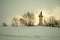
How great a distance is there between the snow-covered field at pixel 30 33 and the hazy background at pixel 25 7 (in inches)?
8.3

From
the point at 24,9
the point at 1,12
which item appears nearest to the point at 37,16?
the point at 24,9

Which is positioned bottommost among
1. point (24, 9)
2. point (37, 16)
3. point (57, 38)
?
point (57, 38)

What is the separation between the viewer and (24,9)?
2.29 meters

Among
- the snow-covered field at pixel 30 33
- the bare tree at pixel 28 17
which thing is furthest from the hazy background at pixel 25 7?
the snow-covered field at pixel 30 33

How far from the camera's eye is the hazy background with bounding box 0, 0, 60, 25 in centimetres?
227

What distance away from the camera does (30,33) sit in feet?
7.29

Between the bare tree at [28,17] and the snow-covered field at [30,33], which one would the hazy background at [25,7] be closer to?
the bare tree at [28,17]

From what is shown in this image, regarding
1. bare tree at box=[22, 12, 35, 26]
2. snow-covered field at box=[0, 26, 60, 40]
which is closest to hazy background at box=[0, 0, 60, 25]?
bare tree at box=[22, 12, 35, 26]

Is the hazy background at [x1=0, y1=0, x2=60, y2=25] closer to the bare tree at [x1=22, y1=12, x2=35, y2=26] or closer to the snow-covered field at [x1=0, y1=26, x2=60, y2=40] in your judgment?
the bare tree at [x1=22, y1=12, x2=35, y2=26]

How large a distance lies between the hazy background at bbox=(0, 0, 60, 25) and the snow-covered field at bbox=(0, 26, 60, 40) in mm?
211

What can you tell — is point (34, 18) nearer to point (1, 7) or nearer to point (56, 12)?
point (56, 12)

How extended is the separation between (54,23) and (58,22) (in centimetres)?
8

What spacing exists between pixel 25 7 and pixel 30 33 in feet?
1.72

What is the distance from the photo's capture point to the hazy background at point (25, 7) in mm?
2268
